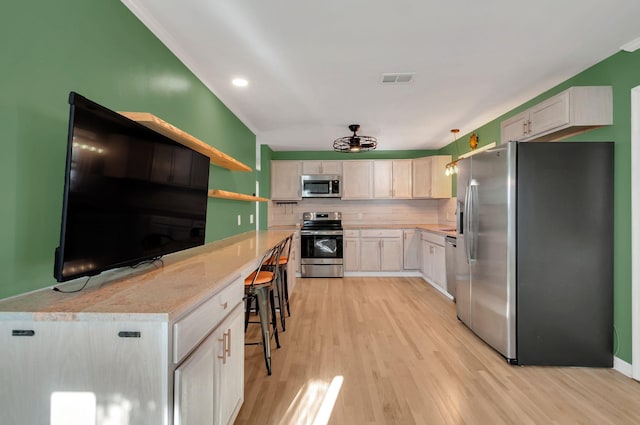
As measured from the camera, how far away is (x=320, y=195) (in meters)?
5.82

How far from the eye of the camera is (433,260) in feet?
16.0

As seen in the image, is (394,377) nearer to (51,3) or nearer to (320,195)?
(51,3)

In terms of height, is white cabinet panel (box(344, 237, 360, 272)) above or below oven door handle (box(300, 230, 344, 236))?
below

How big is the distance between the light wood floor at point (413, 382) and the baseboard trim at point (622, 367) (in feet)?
0.17

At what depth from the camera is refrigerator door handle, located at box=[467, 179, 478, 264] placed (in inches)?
115

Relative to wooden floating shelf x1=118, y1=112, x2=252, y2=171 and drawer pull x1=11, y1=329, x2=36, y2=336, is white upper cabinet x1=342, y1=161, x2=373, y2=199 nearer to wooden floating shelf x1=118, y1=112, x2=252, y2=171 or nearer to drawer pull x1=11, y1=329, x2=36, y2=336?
wooden floating shelf x1=118, y1=112, x2=252, y2=171

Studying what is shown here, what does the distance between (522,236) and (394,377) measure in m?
1.57

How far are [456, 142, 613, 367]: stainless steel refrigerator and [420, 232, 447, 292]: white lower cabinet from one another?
1.89 metres

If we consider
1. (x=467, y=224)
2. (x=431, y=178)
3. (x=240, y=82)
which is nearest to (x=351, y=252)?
(x=431, y=178)

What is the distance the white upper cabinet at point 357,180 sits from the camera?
233 inches

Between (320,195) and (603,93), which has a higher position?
(603,93)

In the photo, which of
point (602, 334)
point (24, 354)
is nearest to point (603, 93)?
point (602, 334)

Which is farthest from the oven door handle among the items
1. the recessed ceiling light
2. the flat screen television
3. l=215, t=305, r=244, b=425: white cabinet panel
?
l=215, t=305, r=244, b=425: white cabinet panel

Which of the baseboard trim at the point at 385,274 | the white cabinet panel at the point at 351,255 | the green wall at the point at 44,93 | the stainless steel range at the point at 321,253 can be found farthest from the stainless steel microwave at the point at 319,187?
the green wall at the point at 44,93
